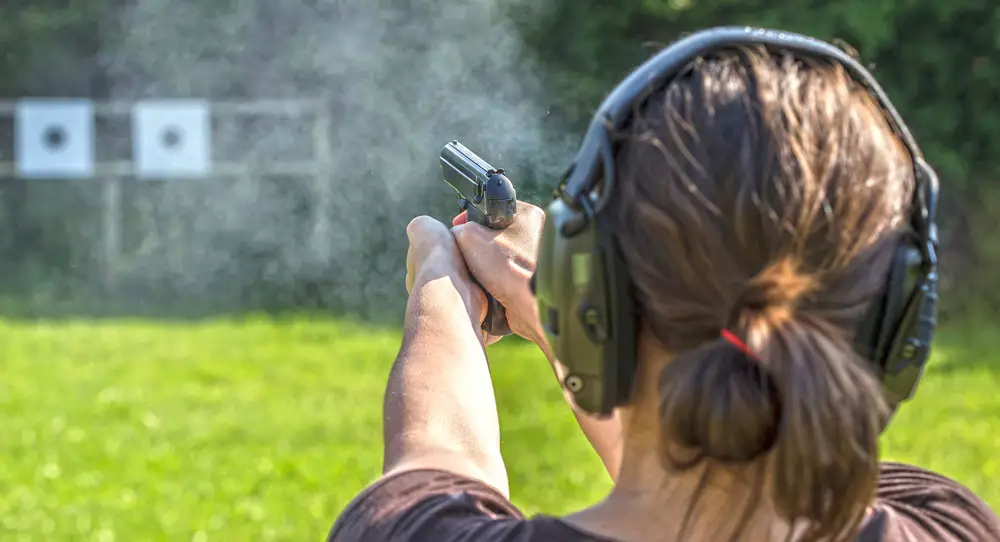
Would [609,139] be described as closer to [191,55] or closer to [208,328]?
[208,328]

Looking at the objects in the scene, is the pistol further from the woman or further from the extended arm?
the woman

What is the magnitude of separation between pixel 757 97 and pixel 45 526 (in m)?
3.54

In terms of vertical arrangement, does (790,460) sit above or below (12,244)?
above

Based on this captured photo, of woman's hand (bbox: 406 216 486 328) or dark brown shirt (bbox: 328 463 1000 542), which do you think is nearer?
dark brown shirt (bbox: 328 463 1000 542)

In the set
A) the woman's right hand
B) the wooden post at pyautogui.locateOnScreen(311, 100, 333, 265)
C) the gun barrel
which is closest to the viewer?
the woman's right hand

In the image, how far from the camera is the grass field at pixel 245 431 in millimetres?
4031

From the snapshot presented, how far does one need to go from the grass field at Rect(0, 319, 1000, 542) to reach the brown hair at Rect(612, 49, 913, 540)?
122 inches

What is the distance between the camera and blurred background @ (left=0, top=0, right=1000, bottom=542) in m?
4.32

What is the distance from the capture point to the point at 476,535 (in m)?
0.87

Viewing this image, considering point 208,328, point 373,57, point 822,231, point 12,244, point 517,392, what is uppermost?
point 822,231

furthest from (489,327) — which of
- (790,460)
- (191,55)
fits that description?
(191,55)

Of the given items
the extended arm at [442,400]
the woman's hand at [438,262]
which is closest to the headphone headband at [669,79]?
the extended arm at [442,400]

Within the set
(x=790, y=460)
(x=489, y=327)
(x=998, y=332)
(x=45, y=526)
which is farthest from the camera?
(x=998, y=332)

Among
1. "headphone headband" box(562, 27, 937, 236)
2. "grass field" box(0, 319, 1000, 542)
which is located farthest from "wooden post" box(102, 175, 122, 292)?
"headphone headband" box(562, 27, 937, 236)
